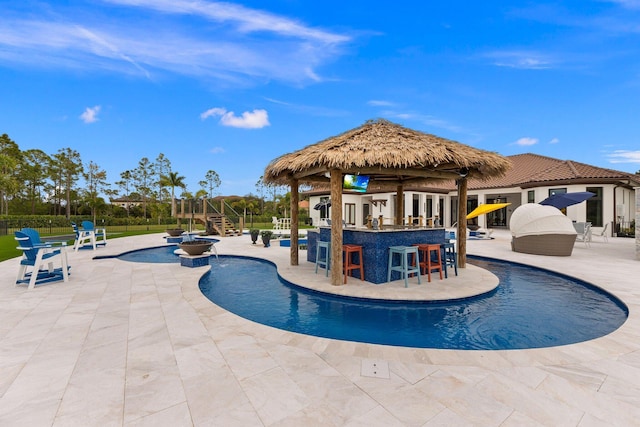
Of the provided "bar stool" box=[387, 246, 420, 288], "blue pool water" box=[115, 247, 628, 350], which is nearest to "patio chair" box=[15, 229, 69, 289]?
"blue pool water" box=[115, 247, 628, 350]

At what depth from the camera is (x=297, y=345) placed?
348 cm

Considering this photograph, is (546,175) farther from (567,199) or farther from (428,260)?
(428,260)

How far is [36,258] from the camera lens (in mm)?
6000

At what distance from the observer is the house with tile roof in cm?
1744

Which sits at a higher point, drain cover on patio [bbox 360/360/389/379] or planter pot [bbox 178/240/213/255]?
planter pot [bbox 178/240/213/255]

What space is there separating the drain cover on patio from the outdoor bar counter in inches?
144

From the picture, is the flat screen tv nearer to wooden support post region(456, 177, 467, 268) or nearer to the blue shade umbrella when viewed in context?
wooden support post region(456, 177, 467, 268)

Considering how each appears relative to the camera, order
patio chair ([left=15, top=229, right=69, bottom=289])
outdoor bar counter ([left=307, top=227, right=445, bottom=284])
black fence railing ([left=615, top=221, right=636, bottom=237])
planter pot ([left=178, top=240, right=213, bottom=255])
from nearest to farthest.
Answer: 1. patio chair ([left=15, top=229, right=69, bottom=289])
2. outdoor bar counter ([left=307, top=227, right=445, bottom=284])
3. planter pot ([left=178, top=240, right=213, bottom=255])
4. black fence railing ([left=615, top=221, right=636, bottom=237])

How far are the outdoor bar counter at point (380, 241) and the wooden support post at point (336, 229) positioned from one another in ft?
2.65

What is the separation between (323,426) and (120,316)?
3931 mm

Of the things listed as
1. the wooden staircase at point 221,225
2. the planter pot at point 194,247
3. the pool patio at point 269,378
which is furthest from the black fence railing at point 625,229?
the wooden staircase at point 221,225

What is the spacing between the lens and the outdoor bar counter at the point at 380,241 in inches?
264

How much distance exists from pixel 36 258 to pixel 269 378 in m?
6.34

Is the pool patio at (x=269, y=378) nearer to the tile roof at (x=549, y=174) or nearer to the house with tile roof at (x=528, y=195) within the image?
the house with tile roof at (x=528, y=195)
